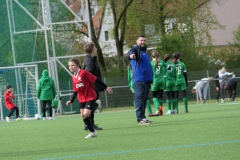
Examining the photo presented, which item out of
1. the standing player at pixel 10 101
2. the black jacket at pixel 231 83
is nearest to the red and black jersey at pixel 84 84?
the standing player at pixel 10 101

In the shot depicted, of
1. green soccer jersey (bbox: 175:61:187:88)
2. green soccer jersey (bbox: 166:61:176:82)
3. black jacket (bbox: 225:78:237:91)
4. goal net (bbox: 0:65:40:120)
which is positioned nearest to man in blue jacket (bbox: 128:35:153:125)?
green soccer jersey (bbox: 166:61:176:82)

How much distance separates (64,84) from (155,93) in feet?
56.4

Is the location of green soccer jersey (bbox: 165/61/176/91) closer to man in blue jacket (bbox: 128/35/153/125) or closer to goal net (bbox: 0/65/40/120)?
man in blue jacket (bbox: 128/35/153/125)

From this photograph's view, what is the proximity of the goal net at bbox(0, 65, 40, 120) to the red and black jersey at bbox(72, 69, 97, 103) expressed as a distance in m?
17.8

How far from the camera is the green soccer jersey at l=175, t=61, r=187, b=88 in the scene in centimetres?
2086

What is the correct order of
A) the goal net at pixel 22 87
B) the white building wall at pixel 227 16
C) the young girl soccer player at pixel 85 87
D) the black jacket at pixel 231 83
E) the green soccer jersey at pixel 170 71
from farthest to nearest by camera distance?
the white building wall at pixel 227 16, the black jacket at pixel 231 83, the goal net at pixel 22 87, the green soccer jersey at pixel 170 71, the young girl soccer player at pixel 85 87

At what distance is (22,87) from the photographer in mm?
31703

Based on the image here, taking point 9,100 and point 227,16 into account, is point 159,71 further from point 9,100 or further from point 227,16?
point 227,16

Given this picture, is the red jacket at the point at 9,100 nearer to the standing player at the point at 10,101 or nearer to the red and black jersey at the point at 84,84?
the standing player at the point at 10,101

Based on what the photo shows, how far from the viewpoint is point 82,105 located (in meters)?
12.9

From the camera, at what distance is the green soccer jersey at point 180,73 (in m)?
20.9

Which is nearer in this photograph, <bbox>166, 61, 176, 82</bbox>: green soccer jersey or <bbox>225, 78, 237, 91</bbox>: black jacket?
<bbox>166, 61, 176, 82</bbox>: green soccer jersey

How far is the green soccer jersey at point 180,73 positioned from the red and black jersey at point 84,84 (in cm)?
863

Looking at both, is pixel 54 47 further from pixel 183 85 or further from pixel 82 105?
pixel 82 105
